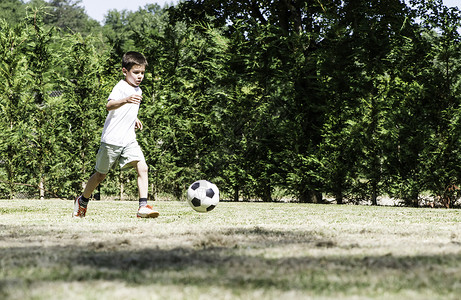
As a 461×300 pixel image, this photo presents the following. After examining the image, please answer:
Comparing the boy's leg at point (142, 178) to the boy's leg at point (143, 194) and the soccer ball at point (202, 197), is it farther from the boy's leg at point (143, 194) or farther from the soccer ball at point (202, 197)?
the soccer ball at point (202, 197)

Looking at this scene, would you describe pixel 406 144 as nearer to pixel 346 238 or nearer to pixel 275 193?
pixel 275 193

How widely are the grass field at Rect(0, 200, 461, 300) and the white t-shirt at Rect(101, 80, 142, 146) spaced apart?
5.47 feet

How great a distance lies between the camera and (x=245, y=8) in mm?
14133

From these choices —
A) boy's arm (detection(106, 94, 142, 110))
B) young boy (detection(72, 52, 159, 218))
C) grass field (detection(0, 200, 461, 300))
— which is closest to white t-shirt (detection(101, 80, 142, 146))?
young boy (detection(72, 52, 159, 218))

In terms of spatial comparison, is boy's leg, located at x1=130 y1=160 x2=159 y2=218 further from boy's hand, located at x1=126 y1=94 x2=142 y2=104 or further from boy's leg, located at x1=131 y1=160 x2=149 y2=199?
boy's hand, located at x1=126 y1=94 x2=142 y2=104

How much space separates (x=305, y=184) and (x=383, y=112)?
8.06 ft

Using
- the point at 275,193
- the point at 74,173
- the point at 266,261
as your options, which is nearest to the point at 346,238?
the point at 266,261

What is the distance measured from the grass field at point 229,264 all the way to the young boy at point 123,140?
1.56 metres

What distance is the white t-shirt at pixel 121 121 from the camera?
5844 mm

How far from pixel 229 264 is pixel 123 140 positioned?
352 cm

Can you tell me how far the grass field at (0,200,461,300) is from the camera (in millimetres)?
2090

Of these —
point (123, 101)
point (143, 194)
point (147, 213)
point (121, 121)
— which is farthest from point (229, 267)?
point (121, 121)

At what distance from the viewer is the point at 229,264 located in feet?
8.93

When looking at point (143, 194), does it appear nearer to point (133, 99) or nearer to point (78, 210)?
point (78, 210)
